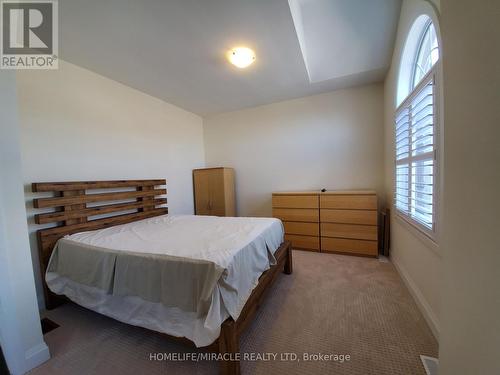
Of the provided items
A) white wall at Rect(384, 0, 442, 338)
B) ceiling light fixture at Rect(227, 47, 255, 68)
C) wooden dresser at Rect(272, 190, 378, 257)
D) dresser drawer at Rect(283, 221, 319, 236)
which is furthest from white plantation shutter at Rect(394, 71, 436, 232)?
ceiling light fixture at Rect(227, 47, 255, 68)

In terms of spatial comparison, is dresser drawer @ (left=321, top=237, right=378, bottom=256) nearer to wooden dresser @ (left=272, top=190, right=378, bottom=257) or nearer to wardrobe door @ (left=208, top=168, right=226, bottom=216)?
wooden dresser @ (left=272, top=190, right=378, bottom=257)

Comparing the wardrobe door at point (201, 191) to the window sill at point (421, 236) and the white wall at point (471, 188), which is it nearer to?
the window sill at point (421, 236)

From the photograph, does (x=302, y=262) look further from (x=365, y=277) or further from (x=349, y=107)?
(x=349, y=107)

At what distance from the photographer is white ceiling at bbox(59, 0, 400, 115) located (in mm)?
1664

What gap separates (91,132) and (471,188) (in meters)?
3.28

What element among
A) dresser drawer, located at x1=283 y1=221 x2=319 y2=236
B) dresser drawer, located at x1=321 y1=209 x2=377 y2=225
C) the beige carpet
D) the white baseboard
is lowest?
the beige carpet

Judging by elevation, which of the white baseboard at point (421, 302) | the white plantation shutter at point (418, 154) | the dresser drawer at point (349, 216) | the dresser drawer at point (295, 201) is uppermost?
the white plantation shutter at point (418, 154)

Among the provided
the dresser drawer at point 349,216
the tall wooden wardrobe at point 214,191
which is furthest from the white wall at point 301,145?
the dresser drawer at point 349,216

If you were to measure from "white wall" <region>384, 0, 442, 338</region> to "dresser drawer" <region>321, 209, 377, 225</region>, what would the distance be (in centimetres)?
25

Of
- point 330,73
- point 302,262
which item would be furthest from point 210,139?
point 302,262

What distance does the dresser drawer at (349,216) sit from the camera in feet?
9.05

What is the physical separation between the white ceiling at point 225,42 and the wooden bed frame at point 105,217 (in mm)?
1445

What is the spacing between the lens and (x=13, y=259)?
4.06ft

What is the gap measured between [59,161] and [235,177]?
2.72 metres
